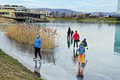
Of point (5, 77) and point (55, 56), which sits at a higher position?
point (5, 77)

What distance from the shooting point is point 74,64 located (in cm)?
1430

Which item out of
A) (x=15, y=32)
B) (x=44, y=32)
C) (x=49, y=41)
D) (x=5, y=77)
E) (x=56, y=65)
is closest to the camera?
(x=5, y=77)

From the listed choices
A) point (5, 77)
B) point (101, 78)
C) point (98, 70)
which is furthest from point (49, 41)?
point (5, 77)

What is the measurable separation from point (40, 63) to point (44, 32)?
8.16 metres

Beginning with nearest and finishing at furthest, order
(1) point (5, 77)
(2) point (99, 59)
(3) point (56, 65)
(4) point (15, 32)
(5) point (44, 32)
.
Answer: (1) point (5, 77), (3) point (56, 65), (2) point (99, 59), (5) point (44, 32), (4) point (15, 32)

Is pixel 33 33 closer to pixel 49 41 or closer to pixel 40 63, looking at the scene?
pixel 49 41

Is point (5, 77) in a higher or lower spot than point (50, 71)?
higher

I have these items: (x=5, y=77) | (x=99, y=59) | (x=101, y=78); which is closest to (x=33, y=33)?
(x=99, y=59)

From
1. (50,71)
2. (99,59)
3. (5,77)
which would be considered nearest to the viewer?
(5,77)

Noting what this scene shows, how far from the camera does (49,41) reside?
67.5 feet

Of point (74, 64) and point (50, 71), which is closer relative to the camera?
point (50, 71)

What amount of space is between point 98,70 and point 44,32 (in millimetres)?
10005

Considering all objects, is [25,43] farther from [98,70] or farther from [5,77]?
[5,77]

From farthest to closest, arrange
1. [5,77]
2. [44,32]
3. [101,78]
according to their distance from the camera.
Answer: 1. [44,32]
2. [101,78]
3. [5,77]
